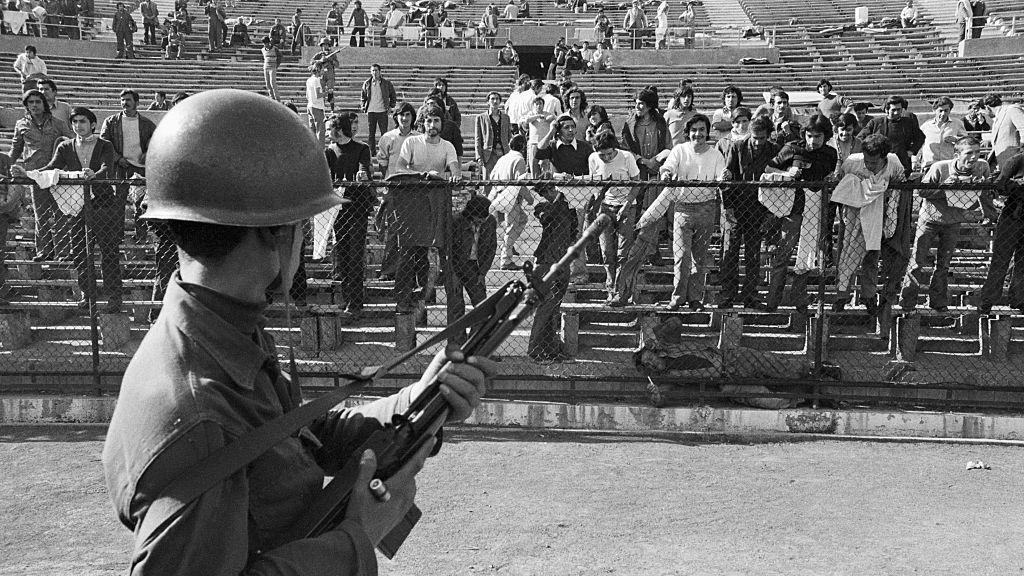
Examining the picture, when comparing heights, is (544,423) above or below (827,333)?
below

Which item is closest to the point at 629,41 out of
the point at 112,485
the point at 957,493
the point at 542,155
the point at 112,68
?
the point at 112,68

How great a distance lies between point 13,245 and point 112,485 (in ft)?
34.4

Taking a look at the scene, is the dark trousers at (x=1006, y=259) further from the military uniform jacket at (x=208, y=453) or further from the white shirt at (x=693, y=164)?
the military uniform jacket at (x=208, y=453)

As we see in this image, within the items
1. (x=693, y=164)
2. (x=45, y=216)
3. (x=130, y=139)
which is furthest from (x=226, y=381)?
(x=130, y=139)

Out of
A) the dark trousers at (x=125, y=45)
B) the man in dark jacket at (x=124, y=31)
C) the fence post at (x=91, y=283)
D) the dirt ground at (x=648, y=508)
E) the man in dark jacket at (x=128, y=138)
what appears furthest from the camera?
the dark trousers at (x=125, y=45)

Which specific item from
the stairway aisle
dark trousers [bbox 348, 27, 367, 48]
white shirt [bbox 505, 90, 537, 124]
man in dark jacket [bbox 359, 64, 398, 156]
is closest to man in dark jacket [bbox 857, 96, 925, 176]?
white shirt [bbox 505, 90, 537, 124]

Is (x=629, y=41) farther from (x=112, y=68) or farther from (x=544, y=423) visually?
(x=544, y=423)

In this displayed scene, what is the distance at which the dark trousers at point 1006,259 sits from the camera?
8.49 metres

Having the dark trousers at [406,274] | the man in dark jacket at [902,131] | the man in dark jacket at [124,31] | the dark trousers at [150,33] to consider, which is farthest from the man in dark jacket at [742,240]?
the dark trousers at [150,33]

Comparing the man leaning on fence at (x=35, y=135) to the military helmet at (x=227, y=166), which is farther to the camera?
the man leaning on fence at (x=35, y=135)

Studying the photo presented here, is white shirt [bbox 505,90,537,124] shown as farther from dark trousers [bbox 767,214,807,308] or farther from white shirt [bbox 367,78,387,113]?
dark trousers [bbox 767,214,807,308]

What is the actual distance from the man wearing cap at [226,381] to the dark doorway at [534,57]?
35.8 metres

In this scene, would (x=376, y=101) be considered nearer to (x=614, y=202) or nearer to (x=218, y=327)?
(x=614, y=202)

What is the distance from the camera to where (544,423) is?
821cm
